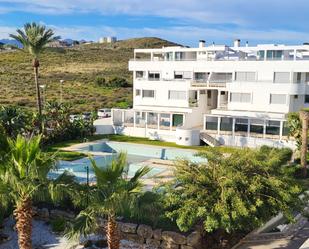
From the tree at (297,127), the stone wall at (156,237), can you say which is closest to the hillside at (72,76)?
the tree at (297,127)

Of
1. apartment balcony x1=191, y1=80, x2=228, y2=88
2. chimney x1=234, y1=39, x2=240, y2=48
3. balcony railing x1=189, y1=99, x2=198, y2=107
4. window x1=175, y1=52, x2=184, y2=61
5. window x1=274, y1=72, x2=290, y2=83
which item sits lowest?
balcony railing x1=189, y1=99, x2=198, y2=107

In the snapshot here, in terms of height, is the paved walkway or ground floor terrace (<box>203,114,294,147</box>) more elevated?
ground floor terrace (<box>203,114,294,147</box>)

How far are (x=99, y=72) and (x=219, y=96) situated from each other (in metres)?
70.8

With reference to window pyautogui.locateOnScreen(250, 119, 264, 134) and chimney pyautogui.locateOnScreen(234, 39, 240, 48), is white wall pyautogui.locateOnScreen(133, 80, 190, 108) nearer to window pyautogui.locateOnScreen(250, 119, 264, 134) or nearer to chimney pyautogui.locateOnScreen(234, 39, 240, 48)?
window pyautogui.locateOnScreen(250, 119, 264, 134)

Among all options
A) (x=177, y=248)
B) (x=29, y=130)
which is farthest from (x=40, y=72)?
(x=177, y=248)

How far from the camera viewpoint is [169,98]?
48625mm

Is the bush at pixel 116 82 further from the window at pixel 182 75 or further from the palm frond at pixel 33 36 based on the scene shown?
the palm frond at pixel 33 36

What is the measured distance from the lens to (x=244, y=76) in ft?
147

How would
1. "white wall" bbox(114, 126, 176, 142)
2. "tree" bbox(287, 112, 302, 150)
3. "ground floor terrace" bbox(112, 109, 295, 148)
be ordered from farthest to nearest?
"white wall" bbox(114, 126, 176, 142), "ground floor terrace" bbox(112, 109, 295, 148), "tree" bbox(287, 112, 302, 150)

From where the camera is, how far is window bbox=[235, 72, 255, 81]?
1753 inches

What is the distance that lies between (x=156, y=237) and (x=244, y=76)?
Result: 3012 cm

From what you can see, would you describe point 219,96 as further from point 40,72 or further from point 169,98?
point 40,72

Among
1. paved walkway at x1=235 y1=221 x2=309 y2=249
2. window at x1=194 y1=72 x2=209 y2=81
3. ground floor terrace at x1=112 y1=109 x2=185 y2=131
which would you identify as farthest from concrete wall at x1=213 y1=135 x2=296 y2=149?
paved walkway at x1=235 y1=221 x2=309 y2=249

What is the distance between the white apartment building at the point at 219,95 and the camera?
42188 millimetres
